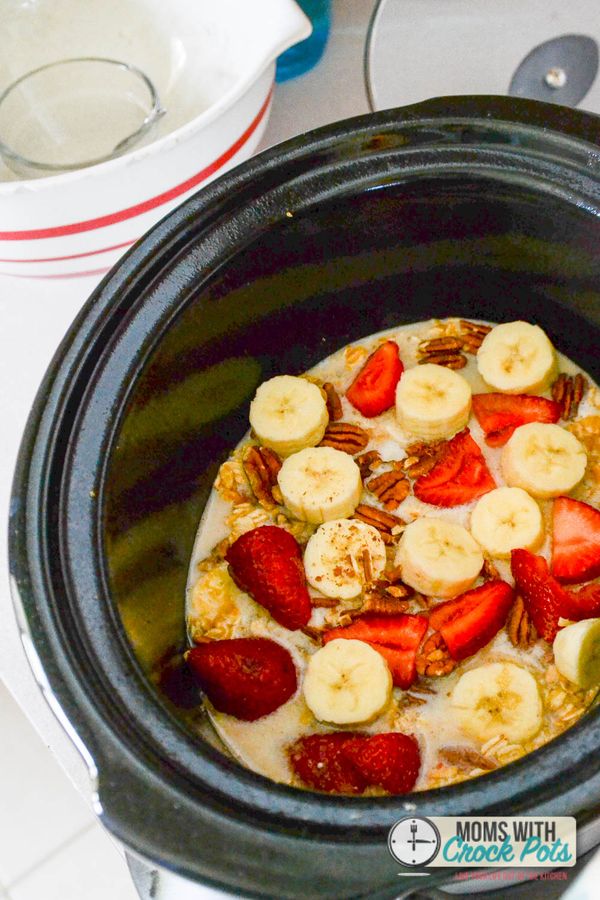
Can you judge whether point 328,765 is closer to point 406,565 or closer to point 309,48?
point 406,565

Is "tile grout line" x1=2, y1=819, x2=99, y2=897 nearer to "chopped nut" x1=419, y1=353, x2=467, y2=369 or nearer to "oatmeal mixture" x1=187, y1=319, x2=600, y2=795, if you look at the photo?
"oatmeal mixture" x1=187, y1=319, x2=600, y2=795

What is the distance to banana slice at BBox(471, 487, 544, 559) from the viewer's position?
926mm

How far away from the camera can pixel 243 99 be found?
0.92 metres

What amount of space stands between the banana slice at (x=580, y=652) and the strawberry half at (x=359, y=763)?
0.15 m

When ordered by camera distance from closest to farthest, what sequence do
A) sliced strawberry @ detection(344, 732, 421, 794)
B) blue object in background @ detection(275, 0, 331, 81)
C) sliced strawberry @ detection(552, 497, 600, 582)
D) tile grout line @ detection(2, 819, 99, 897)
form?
sliced strawberry @ detection(344, 732, 421, 794), sliced strawberry @ detection(552, 497, 600, 582), blue object in background @ detection(275, 0, 331, 81), tile grout line @ detection(2, 819, 99, 897)

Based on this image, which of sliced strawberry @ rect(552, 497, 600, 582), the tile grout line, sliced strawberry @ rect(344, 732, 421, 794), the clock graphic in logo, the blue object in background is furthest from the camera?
the tile grout line

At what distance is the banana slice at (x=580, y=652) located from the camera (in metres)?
0.82

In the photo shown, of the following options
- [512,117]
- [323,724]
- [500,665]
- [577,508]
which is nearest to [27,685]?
[323,724]

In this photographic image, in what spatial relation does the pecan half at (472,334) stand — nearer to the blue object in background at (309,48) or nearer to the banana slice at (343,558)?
the banana slice at (343,558)

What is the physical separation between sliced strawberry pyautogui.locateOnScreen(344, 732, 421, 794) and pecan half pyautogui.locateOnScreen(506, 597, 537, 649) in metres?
0.15

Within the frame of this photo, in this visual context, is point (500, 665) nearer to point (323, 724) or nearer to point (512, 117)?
point (323, 724)

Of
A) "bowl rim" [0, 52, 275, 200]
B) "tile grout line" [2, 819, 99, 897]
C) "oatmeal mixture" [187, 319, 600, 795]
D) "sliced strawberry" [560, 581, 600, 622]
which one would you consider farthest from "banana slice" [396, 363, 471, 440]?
"tile grout line" [2, 819, 99, 897]

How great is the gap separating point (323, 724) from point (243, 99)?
59 cm

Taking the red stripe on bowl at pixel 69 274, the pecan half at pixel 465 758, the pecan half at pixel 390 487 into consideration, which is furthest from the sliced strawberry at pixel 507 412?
the red stripe on bowl at pixel 69 274
